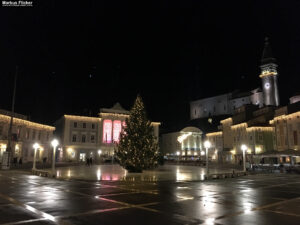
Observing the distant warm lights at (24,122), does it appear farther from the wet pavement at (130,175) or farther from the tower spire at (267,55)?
the tower spire at (267,55)

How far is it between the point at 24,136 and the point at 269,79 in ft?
266

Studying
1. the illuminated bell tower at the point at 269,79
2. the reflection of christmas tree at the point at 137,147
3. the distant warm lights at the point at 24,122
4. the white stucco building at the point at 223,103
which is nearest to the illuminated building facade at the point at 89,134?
the distant warm lights at the point at 24,122

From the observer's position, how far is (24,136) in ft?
165

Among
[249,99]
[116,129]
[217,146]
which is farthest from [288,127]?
[249,99]

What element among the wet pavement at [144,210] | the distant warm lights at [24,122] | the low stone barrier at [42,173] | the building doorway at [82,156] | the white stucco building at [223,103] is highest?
the white stucco building at [223,103]

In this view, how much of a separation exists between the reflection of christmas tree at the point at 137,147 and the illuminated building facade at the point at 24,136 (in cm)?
2420

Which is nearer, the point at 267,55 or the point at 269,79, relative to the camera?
the point at 269,79

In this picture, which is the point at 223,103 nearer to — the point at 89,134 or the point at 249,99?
the point at 249,99

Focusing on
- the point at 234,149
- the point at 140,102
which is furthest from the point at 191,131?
the point at 140,102

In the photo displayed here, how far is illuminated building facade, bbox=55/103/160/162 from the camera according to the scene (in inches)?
2630

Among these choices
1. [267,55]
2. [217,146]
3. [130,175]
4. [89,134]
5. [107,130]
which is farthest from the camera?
[267,55]

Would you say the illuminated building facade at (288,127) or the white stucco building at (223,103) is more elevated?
the white stucco building at (223,103)

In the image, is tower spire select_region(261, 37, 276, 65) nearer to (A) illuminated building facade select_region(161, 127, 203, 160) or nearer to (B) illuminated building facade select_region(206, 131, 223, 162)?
(A) illuminated building facade select_region(161, 127, 203, 160)

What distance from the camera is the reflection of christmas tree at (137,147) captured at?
29922 mm
